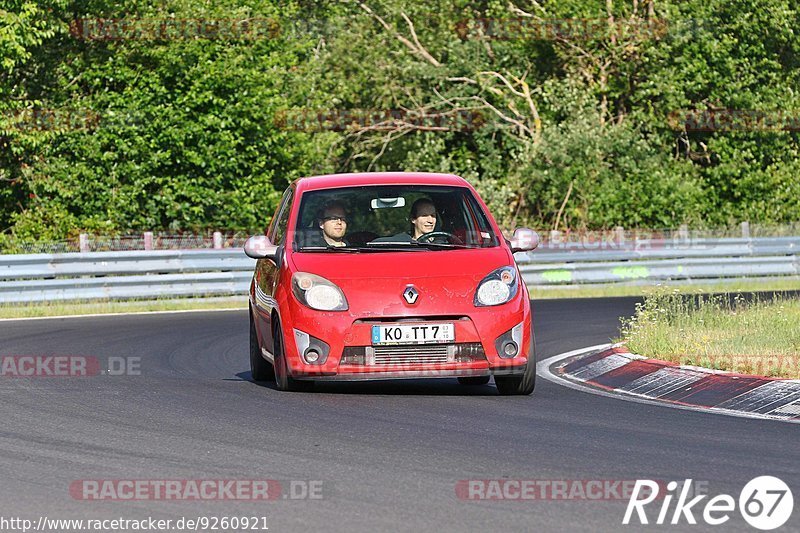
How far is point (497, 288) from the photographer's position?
10.9 metres

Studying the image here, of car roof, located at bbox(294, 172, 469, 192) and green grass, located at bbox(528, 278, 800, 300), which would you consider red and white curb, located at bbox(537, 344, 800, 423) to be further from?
green grass, located at bbox(528, 278, 800, 300)

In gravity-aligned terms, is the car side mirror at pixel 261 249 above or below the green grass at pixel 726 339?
above

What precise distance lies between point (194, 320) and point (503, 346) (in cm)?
1076

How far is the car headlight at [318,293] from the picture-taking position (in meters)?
10.8

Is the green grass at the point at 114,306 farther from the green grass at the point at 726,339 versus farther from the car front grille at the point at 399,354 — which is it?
the car front grille at the point at 399,354

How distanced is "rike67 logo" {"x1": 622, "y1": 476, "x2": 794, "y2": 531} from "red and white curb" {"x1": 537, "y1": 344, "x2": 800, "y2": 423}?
2639 mm

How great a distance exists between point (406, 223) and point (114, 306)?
42.3 feet

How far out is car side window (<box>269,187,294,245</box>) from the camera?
1213 cm

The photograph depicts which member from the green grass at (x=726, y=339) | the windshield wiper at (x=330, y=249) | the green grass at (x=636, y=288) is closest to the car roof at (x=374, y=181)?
the windshield wiper at (x=330, y=249)

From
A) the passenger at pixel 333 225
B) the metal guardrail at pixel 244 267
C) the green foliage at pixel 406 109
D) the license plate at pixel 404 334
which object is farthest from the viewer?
the green foliage at pixel 406 109

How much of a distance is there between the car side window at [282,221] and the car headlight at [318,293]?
3.33 ft

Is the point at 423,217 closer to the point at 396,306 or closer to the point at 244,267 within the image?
the point at 396,306

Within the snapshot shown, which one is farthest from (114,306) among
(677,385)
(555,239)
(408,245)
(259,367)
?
(677,385)

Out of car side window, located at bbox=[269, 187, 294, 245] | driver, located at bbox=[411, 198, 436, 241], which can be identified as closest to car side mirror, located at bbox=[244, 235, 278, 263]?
→ car side window, located at bbox=[269, 187, 294, 245]
